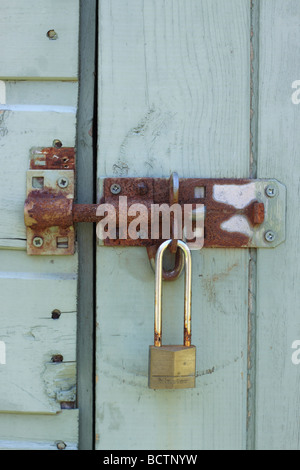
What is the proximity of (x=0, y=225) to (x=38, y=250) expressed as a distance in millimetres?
82

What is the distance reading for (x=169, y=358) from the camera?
2.58 feet

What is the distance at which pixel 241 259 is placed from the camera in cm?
89

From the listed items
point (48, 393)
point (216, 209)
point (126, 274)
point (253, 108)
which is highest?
point (253, 108)

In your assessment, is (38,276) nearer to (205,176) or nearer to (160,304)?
(160,304)

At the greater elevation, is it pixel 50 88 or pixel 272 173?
pixel 50 88

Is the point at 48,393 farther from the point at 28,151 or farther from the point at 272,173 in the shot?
the point at 272,173

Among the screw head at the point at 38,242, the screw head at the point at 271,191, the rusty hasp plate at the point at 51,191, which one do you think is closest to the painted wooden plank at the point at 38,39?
the rusty hasp plate at the point at 51,191

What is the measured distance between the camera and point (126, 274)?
884mm

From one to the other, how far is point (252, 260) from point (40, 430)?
0.49 metres

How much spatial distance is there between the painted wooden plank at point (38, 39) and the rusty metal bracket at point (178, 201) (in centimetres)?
14

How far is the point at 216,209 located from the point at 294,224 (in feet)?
0.48

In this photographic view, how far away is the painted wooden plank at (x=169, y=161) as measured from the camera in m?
0.88

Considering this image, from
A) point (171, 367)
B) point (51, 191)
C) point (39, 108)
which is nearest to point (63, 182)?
point (51, 191)

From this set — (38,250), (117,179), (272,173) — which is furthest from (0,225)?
(272,173)
